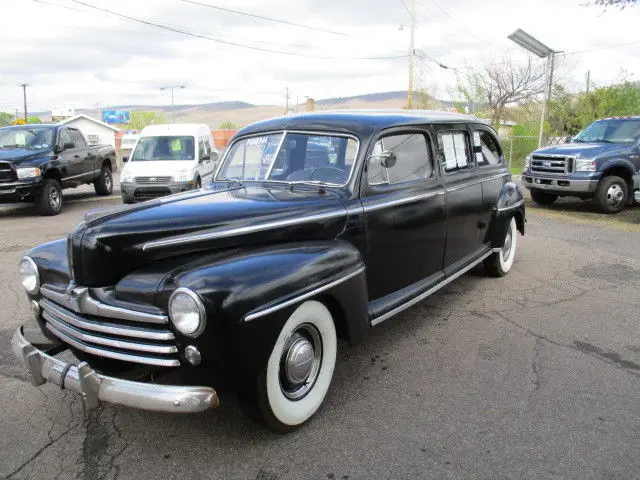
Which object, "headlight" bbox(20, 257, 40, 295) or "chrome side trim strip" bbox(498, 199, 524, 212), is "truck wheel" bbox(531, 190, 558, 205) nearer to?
"chrome side trim strip" bbox(498, 199, 524, 212)

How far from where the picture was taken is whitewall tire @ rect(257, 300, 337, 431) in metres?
2.75

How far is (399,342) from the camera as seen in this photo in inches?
166

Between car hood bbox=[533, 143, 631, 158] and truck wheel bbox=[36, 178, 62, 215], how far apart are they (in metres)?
9.99

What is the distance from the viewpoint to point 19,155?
1035cm

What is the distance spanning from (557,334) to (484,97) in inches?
1215

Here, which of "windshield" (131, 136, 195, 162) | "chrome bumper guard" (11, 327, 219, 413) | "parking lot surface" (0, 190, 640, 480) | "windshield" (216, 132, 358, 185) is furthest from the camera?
"windshield" (131, 136, 195, 162)

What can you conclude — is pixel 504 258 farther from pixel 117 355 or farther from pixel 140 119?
pixel 140 119

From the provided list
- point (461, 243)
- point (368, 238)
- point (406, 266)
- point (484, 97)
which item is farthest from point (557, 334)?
point (484, 97)

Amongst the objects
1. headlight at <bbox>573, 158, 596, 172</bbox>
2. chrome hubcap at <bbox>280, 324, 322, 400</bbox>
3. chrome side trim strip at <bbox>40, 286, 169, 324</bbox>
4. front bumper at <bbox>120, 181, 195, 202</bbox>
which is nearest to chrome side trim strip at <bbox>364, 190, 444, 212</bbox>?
chrome hubcap at <bbox>280, 324, 322, 400</bbox>

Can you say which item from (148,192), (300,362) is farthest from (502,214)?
(148,192)

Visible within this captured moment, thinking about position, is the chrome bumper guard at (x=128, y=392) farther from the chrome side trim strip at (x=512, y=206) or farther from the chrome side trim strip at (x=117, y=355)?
the chrome side trim strip at (x=512, y=206)

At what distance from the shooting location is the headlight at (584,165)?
10039mm

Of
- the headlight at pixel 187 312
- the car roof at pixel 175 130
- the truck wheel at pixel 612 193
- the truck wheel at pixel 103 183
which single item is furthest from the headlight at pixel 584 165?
the truck wheel at pixel 103 183

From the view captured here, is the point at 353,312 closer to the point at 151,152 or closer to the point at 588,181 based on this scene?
the point at 588,181
